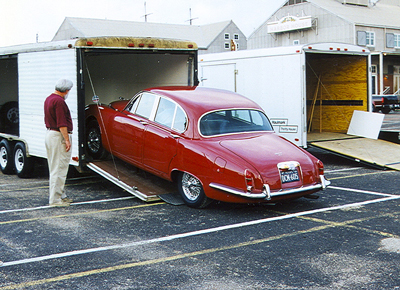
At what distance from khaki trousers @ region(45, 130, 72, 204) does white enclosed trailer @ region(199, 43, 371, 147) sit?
609cm

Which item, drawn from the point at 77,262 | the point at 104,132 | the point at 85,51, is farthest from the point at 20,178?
the point at 77,262

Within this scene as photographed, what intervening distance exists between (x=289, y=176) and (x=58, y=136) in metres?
3.85

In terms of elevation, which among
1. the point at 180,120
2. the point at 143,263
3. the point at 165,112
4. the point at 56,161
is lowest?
the point at 143,263

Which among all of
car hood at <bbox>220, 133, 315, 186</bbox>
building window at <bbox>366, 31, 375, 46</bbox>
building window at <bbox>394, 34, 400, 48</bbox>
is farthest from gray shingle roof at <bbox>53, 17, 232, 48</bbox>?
car hood at <bbox>220, 133, 315, 186</bbox>

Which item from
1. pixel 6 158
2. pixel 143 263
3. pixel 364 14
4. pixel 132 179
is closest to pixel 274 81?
pixel 132 179

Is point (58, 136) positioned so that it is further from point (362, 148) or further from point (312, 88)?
point (312, 88)

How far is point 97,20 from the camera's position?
59688 mm

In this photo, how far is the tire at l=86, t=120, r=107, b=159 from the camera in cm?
1051

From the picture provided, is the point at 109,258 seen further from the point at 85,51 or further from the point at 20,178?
the point at 20,178

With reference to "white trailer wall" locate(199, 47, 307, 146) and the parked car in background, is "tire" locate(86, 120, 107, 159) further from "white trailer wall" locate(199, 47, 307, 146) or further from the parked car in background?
the parked car in background

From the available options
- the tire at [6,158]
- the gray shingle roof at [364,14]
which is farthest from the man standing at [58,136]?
the gray shingle roof at [364,14]

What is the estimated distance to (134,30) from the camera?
199 ft

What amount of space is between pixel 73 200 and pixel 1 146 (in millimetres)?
4519

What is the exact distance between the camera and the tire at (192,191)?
809cm
